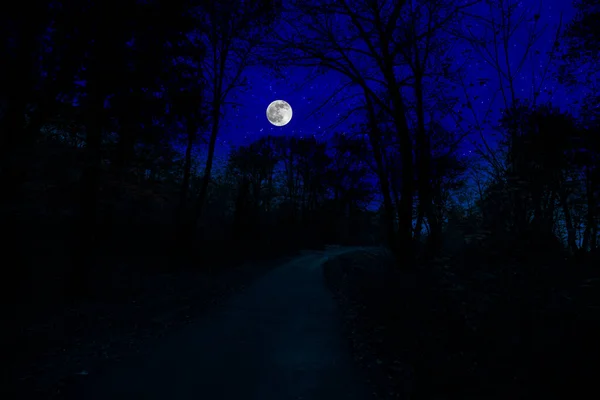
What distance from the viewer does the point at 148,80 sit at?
34.9ft

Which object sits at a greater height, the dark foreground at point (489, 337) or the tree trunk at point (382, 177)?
the tree trunk at point (382, 177)

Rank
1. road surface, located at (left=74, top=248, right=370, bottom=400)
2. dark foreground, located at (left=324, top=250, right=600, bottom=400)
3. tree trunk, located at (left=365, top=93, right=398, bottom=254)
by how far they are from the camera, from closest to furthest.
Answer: dark foreground, located at (left=324, top=250, right=600, bottom=400) → road surface, located at (left=74, top=248, right=370, bottom=400) → tree trunk, located at (left=365, top=93, right=398, bottom=254)

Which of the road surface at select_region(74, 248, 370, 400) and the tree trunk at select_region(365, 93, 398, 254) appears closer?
the road surface at select_region(74, 248, 370, 400)

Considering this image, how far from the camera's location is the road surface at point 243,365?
4496mm

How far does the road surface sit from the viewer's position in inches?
177

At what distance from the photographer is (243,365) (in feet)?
17.8

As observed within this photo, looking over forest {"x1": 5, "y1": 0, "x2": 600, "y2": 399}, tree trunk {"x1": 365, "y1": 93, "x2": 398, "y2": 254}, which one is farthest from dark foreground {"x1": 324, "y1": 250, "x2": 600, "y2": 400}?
tree trunk {"x1": 365, "y1": 93, "x2": 398, "y2": 254}

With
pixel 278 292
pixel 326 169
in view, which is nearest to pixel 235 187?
pixel 326 169

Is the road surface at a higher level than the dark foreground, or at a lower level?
lower

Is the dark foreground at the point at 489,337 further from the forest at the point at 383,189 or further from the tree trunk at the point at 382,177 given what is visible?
the tree trunk at the point at 382,177

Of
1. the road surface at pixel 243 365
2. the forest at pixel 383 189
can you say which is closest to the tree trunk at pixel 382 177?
the forest at pixel 383 189

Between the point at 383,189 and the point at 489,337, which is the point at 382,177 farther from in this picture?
the point at 489,337

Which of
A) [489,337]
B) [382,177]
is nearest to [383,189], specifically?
[382,177]

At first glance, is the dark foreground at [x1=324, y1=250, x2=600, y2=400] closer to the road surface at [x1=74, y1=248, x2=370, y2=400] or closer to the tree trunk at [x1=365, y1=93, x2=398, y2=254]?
the road surface at [x1=74, y1=248, x2=370, y2=400]
